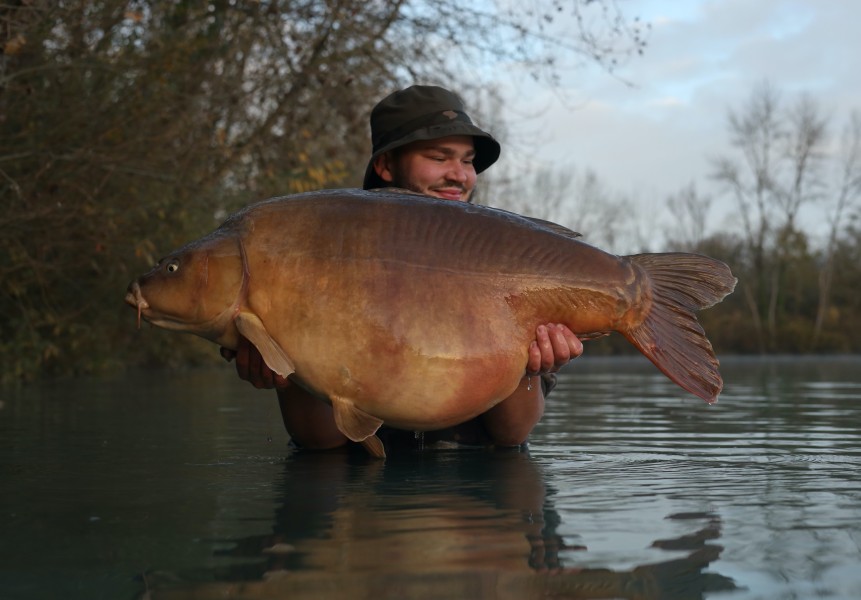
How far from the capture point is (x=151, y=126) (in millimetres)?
10195

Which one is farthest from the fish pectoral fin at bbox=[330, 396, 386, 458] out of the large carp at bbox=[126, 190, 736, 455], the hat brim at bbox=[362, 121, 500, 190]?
the hat brim at bbox=[362, 121, 500, 190]

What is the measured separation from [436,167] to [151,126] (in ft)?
20.1

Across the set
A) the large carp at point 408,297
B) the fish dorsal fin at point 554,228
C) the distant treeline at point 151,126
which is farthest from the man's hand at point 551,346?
the distant treeline at point 151,126

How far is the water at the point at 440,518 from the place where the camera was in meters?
2.16

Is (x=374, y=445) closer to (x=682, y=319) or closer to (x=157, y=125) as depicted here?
(x=682, y=319)

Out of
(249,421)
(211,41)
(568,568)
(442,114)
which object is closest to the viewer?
(568,568)

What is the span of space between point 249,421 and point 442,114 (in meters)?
2.77

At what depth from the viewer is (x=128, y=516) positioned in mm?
2965

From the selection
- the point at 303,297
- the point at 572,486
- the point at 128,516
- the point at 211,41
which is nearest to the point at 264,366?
the point at 303,297

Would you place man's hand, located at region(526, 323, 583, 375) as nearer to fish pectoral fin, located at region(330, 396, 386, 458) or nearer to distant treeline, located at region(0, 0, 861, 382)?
fish pectoral fin, located at region(330, 396, 386, 458)

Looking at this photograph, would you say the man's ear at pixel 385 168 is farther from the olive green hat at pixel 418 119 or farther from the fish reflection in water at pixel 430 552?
the fish reflection in water at pixel 430 552

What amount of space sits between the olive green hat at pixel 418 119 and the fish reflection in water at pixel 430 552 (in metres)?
1.65

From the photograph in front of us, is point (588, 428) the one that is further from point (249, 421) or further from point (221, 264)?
point (221, 264)

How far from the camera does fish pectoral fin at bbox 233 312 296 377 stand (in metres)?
3.32
